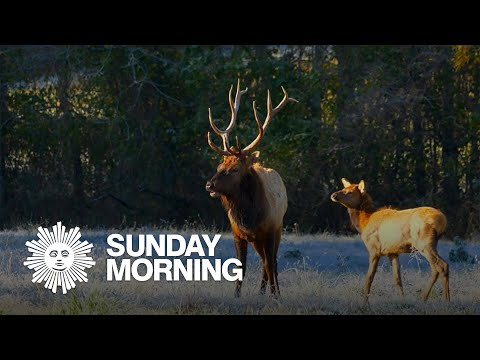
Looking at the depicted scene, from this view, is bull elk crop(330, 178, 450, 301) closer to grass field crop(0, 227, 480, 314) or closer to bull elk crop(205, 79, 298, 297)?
grass field crop(0, 227, 480, 314)

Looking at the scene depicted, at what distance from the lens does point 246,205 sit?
1095cm

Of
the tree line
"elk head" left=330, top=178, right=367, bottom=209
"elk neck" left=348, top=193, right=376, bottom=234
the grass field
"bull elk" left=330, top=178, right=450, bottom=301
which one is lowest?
the grass field

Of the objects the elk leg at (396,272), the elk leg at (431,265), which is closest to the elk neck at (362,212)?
the elk leg at (396,272)

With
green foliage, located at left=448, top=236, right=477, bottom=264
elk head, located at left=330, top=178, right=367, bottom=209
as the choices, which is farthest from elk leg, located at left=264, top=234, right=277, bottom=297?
green foliage, located at left=448, top=236, right=477, bottom=264

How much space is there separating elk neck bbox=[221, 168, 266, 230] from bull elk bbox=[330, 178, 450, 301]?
1.09m

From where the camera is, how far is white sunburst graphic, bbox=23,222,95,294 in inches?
436

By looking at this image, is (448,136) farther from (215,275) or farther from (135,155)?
(215,275)

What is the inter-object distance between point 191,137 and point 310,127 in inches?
105

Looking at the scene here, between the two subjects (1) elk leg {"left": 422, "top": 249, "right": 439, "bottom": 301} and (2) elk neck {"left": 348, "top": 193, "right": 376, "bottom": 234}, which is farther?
(2) elk neck {"left": 348, "top": 193, "right": 376, "bottom": 234}

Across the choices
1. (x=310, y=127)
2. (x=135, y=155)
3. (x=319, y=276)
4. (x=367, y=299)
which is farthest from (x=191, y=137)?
(x=367, y=299)

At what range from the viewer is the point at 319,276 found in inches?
490

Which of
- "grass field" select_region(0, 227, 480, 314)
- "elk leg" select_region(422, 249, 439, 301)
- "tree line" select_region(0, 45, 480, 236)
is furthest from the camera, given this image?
"tree line" select_region(0, 45, 480, 236)

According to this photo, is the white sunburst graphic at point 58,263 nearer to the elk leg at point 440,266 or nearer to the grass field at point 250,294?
the grass field at point 250,294

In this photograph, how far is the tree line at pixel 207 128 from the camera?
2025cm
